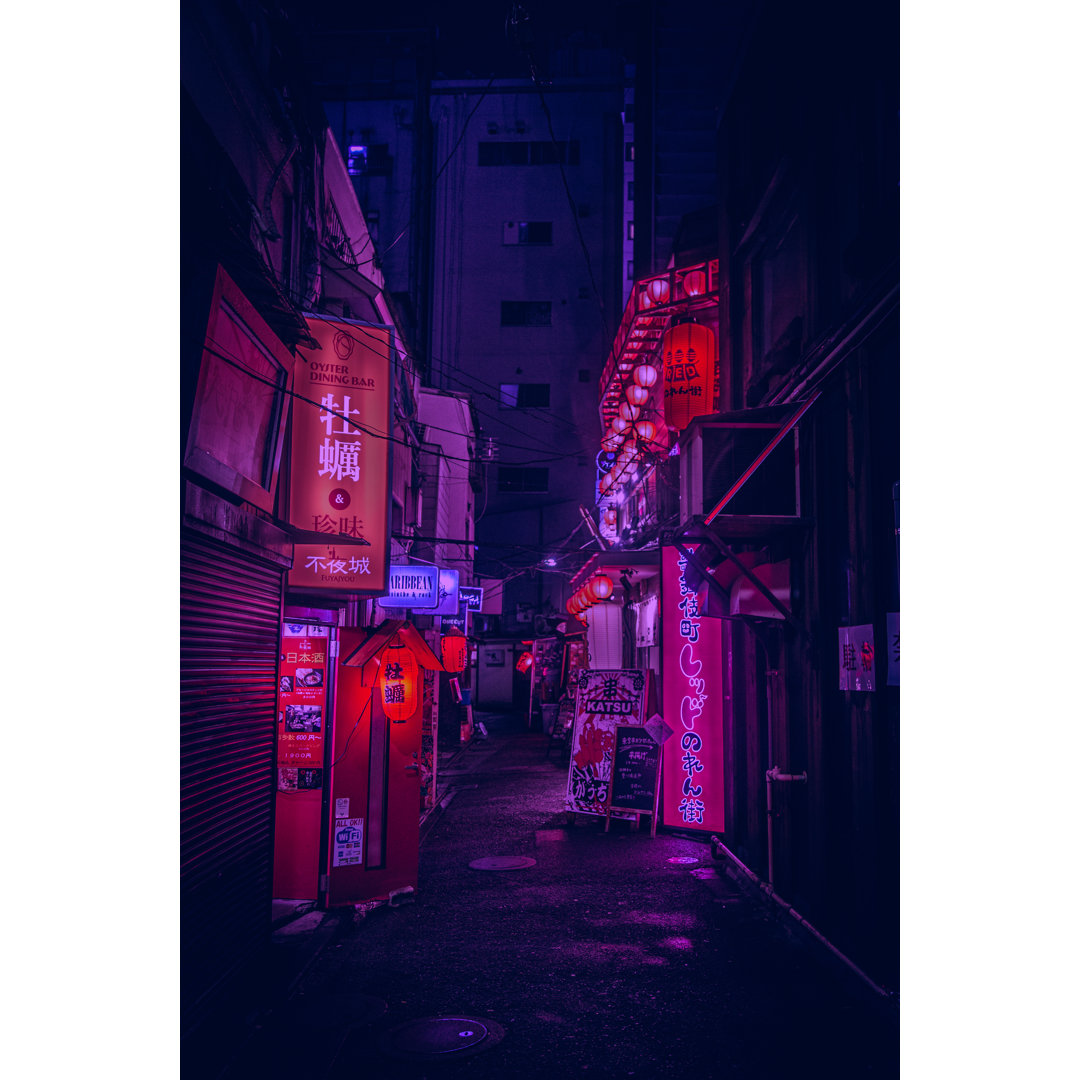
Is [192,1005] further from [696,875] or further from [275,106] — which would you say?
[275,106]

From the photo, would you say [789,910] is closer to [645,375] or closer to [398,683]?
[398,683]

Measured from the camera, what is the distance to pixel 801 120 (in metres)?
10.4

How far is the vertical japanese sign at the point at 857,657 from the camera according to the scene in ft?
24.7

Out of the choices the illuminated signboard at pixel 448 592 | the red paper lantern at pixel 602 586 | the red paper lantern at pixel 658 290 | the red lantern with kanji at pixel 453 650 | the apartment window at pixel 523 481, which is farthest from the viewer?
the apartment window at pixel 523 481

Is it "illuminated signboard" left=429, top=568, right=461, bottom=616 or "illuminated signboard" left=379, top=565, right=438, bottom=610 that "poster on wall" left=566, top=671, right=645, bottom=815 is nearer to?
"illuminated signboard" left=379, top=565, right=438, bottom=610

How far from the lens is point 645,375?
17969mm

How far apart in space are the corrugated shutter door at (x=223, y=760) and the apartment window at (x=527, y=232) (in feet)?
124

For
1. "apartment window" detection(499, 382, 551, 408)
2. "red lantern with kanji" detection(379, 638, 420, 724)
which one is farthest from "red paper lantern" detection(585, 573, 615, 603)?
"apartment window" detection(499, 382, 551, 408)

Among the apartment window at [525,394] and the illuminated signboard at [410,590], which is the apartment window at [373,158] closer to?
the apartment window at [525,394]

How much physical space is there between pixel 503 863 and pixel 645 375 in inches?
404

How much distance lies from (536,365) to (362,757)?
34.2 m

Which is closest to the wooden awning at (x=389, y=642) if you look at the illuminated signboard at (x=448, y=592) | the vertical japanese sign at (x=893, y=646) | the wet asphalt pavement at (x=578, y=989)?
the wet asphalt pavement at (x=578, y=989)

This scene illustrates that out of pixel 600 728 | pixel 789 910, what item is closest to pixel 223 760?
pixel 789 910

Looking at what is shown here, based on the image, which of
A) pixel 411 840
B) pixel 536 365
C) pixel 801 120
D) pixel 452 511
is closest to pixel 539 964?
pixel 411 840
